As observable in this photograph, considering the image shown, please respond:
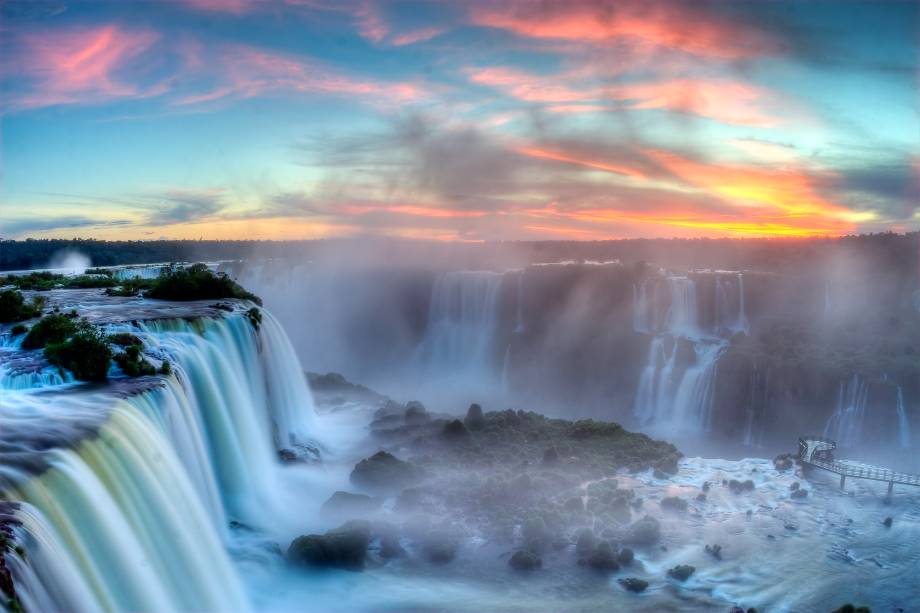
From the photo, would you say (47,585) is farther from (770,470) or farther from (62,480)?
(770,470)

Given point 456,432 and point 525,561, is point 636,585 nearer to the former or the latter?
point 525,561

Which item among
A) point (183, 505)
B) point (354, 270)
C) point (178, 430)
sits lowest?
point (183, 505)

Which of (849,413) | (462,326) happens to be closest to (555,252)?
(462,326)

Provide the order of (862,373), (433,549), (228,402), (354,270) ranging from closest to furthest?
(433,549) → (228,402) → (862,373) → (354,270)

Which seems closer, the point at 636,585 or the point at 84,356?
the point at 84,356

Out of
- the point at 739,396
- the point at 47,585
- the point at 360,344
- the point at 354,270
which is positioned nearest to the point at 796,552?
the point at 47,585

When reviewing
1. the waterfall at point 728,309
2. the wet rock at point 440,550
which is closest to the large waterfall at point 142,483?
the wet rock at point 440,550
